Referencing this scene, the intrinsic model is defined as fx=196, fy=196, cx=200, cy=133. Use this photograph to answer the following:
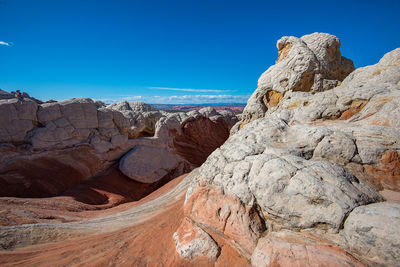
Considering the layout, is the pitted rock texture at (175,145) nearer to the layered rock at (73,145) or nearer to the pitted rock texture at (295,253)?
the layered rock at (73,145)

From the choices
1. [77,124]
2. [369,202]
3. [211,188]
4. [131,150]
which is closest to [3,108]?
[77,124]

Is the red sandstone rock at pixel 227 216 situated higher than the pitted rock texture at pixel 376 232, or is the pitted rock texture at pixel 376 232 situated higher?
the pitted rock texture at pixel 376 232

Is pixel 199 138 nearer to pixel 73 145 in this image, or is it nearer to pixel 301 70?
pixel 73 145

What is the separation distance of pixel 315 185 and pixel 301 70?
7045mm

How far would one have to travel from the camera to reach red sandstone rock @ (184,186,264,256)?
12.3ft

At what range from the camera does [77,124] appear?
37.8 feet

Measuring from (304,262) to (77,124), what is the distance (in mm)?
12513

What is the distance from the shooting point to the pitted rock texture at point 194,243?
13.0ft

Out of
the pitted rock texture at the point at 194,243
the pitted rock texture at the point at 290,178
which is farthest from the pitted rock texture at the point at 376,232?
the pitted rock texture at the point at 194,243

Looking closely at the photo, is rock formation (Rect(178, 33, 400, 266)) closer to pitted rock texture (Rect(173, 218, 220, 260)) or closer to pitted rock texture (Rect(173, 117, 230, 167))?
pitted rock texture (Rect(173, 218, 220, 260))

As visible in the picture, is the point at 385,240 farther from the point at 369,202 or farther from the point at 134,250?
the point at 134,250

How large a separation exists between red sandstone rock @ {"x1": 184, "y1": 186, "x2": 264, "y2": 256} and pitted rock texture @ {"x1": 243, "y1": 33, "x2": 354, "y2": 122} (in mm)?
Result: 6321

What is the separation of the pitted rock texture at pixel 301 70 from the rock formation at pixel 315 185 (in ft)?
8.56

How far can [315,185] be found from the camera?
11.1ft
